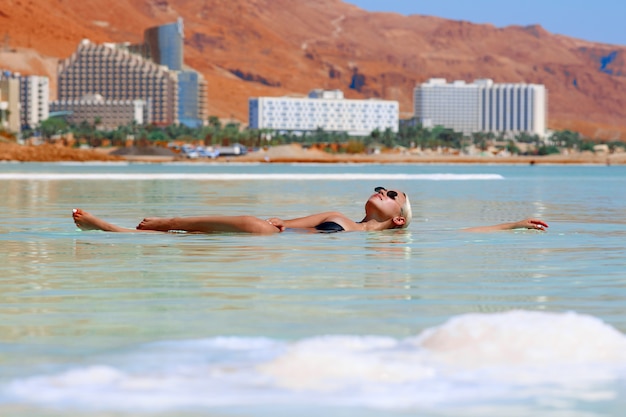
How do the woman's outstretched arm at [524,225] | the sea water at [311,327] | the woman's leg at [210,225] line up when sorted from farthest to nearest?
the woman's outstretched arm at [524,225] < the woman's leg at [210,225] < the sea water at [311,327]

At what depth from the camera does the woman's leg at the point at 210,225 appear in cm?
1797

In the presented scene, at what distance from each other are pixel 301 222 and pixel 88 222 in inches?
132

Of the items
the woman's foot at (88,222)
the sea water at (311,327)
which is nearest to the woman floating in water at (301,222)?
the woman's foot at (88,222)

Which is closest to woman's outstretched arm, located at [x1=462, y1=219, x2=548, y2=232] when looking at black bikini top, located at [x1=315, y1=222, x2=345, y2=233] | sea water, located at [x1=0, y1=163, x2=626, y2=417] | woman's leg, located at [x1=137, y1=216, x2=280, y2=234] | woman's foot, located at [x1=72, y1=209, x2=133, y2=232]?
sea water, located at [x1=0, y1=163, x2=626, y2=417]

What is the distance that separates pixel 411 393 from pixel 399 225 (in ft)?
36.5

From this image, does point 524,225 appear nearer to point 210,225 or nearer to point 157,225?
point 210,225

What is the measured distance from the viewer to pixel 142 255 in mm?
15523

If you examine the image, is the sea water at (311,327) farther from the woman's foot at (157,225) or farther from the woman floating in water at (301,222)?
the woman's foot at (157,225)

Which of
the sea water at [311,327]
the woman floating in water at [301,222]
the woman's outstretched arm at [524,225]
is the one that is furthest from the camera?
the woman's outstretched arm at [524,225]

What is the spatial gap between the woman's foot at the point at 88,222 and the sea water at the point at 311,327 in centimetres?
37

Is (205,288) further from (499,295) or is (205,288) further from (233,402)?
(233,402)

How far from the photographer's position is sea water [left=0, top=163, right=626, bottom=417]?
6.33m

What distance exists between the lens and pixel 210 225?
1794 centimetres

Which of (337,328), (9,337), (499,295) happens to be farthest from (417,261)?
(9,337)
